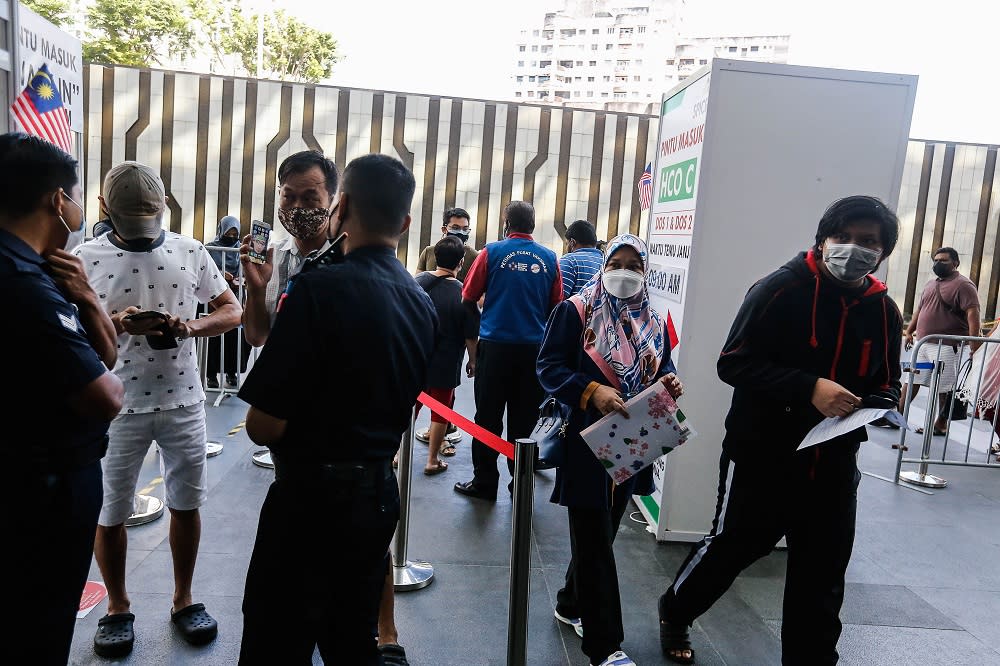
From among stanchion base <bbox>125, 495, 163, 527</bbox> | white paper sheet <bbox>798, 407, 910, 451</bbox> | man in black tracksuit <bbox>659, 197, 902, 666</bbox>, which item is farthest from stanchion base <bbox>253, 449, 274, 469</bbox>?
white paper sheet <bbox>798, 407, 910, 451</bbox>

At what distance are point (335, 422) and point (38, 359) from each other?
715 mm

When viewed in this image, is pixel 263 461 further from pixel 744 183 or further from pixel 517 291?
pixel 744 183

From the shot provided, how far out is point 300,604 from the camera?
1884mm

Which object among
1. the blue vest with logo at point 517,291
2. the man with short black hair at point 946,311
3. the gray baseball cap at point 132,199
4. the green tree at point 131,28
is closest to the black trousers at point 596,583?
the gray baseball cap at point 132,199

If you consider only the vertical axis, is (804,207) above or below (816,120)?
below

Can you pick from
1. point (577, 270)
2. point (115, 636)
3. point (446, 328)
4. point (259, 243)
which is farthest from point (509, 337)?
point (115, 636)

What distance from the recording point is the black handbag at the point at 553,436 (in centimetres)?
291

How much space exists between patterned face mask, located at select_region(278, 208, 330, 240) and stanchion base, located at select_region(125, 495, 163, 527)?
2.36 meters

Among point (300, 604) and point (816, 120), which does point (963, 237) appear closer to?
point (816, 120)

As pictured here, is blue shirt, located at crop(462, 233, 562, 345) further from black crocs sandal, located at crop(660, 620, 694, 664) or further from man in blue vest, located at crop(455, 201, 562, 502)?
black crocs sandal, located at crop(660, 620, 694, 664)

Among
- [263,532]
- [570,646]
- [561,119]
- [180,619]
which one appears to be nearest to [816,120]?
[570,646]

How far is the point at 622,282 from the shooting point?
2.97m

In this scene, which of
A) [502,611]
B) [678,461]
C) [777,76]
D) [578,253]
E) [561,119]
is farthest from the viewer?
[561,119]

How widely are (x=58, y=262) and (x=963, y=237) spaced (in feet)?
56.2
